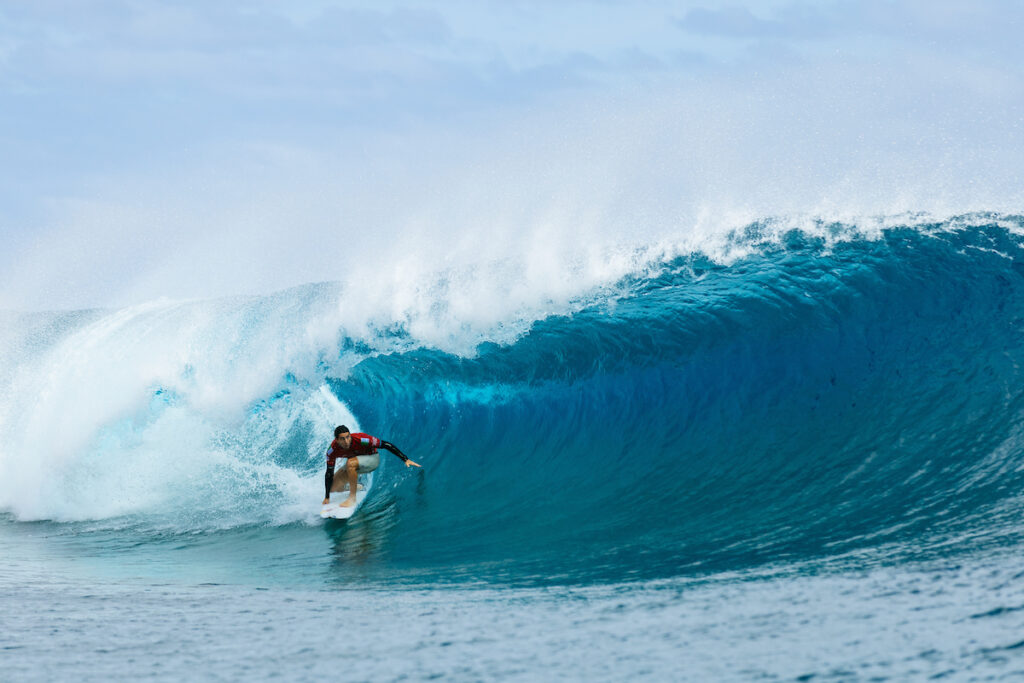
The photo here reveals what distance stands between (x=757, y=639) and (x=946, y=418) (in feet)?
15.6

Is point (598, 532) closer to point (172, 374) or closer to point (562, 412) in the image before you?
point (562, 412)

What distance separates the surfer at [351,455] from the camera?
8.30 meters

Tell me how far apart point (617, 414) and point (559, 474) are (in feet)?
4.38

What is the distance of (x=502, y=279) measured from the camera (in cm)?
1166

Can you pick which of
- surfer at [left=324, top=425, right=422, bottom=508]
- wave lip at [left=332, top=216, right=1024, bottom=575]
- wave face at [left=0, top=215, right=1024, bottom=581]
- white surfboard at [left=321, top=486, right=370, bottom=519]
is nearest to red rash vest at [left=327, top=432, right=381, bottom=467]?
surfer at [left=324, top=425, right=422, bottom=508]

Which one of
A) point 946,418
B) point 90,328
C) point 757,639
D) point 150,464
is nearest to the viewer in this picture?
point 757,639

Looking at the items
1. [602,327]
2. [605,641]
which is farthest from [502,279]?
[605,641]

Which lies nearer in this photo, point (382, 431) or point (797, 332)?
point (797, 332)

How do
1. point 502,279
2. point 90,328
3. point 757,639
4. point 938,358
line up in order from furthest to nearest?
point 90,328, point 502,279, point 938,358, point 757,639

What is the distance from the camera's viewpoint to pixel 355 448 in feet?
27.6

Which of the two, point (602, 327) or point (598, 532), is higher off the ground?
point (602, 327)

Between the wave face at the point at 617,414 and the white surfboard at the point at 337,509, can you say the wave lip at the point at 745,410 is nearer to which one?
the wave face at the point at 617,414

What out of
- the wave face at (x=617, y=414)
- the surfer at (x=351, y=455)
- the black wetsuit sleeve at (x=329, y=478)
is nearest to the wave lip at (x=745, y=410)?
the wave face at (x=617, y=414)

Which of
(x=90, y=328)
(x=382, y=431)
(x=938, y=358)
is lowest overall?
(x=382, y=431)
